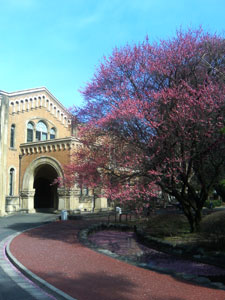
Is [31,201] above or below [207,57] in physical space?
below

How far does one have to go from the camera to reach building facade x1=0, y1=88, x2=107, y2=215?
81.3ft

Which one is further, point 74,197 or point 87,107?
point 74,197

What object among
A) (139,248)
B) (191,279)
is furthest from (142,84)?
(191,279)

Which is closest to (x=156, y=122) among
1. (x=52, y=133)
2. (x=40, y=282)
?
(x=40, y=282)

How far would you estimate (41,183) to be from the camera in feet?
103

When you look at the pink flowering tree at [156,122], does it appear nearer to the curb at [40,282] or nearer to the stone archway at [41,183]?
the curb at [40,282]

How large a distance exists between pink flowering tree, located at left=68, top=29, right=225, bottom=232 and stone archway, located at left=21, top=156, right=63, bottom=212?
11.9 meters

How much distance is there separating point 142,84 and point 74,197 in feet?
45.5

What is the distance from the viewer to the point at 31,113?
29.2 m

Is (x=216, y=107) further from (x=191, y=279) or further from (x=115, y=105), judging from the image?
(x=191, y=279)

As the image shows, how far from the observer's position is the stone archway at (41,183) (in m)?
25.9

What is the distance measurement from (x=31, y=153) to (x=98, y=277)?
21.2m

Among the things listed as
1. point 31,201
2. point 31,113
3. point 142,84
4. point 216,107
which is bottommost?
point 31,201

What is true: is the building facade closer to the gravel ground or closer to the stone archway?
the stone archway
